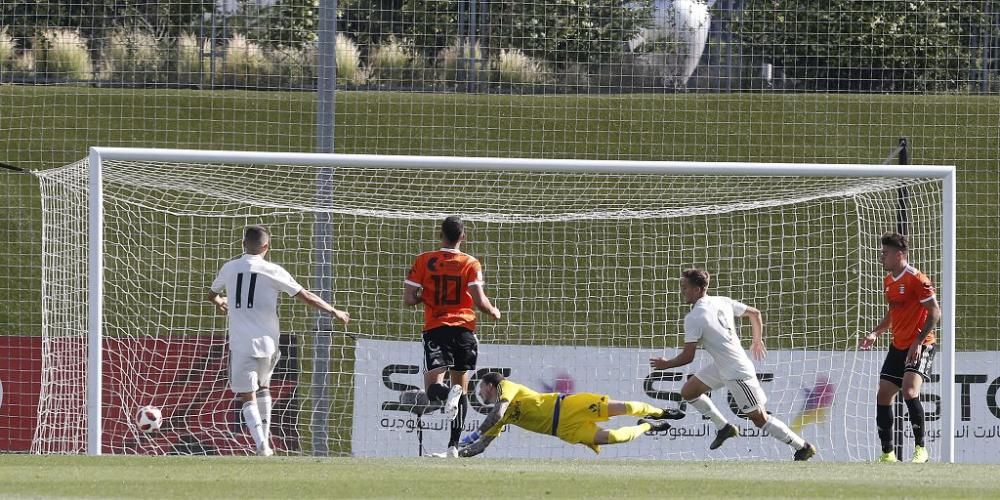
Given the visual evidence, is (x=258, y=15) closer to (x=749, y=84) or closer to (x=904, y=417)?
(x=749, y=84)

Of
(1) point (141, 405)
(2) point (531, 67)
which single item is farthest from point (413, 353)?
(2) point (531, 67)

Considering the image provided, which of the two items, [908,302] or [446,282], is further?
[908,302]

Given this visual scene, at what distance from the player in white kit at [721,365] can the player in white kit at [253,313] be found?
2322 mm

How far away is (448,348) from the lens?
7.86 m

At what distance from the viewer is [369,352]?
10.7 meters

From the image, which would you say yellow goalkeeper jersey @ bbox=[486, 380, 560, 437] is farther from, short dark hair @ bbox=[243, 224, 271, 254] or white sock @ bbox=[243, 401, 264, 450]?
short dark hair @ bbox=[243, 224, 271, 254]

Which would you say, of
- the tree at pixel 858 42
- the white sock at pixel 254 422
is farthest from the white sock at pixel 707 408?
the tree at pixel 858 42

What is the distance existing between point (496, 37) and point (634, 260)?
9.32ft

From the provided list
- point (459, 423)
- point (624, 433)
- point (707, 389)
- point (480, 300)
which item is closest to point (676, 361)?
point (707, 389)

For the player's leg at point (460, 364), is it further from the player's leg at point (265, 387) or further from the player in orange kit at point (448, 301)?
the player's leg at point (265, 387)

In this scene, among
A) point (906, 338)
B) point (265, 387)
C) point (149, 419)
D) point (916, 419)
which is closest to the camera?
point (265, 387)

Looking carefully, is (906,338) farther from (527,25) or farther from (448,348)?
(527,25)

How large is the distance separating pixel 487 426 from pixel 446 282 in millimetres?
1126

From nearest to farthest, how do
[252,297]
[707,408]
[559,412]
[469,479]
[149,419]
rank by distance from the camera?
1. [469,479]
2. [559,412]
3. [252,297]
4. [707,408]
5. [149,419]
